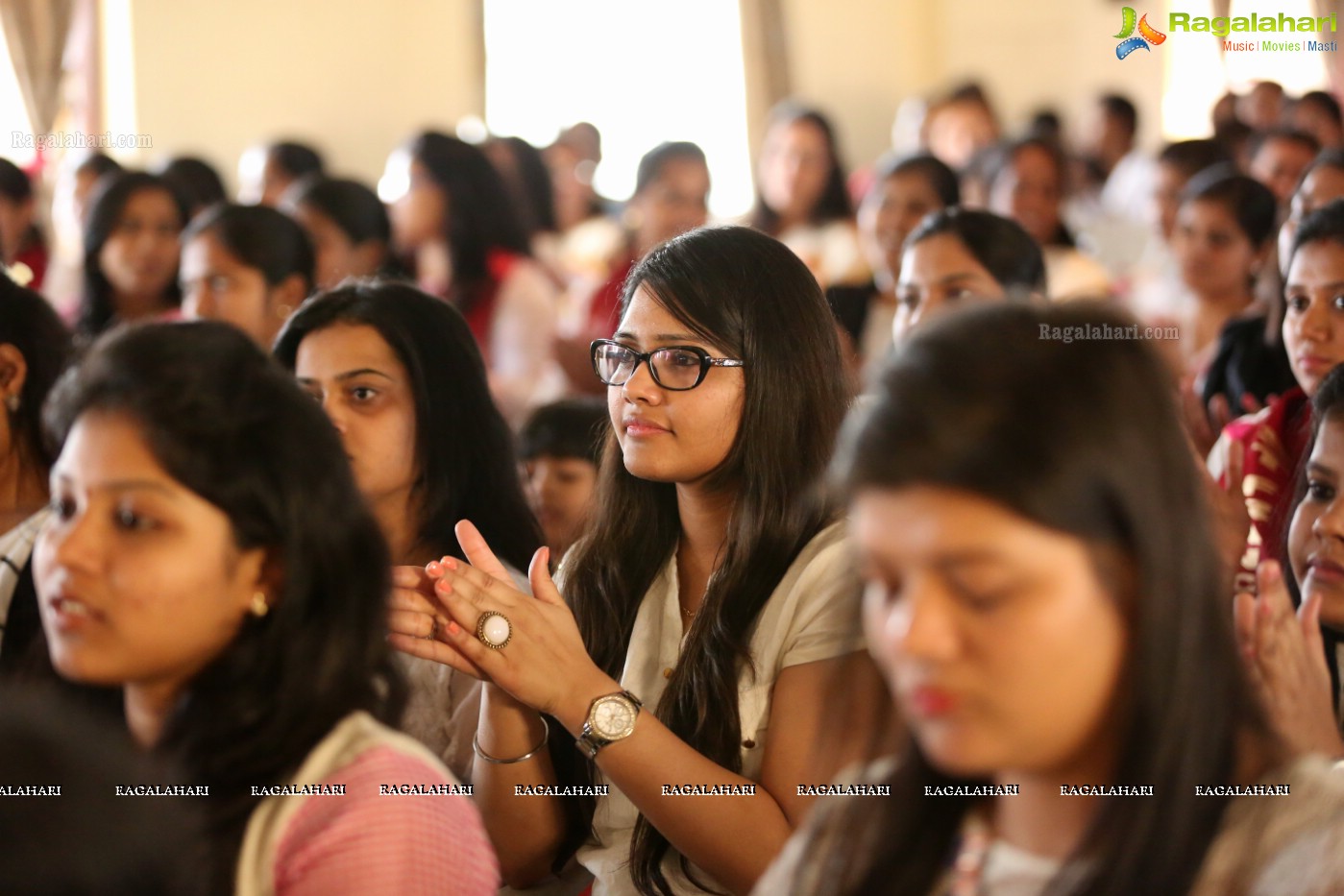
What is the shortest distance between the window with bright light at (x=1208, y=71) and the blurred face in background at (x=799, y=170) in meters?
3.35

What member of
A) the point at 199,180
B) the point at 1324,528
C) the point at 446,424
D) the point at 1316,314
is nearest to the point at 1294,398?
the point at 1316,314

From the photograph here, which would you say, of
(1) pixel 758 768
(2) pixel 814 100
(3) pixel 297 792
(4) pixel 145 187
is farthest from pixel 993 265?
(2) pixel 814 100

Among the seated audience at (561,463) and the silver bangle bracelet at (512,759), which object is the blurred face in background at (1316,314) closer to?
the seated audience at (561,463)

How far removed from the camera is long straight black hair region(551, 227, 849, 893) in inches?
63.9

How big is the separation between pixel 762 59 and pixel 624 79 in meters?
0.88

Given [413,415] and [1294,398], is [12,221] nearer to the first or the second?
[413,415]

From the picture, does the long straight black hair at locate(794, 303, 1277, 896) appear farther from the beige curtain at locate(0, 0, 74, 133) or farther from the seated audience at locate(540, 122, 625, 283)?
the beige curtain at locate(0, 0, 74, 133)

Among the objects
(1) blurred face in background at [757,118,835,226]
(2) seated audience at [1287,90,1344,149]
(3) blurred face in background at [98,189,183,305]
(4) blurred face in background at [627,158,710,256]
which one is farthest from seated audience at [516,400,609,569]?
(2) seated audience at [1287,90,1344,149]

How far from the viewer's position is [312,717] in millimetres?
1205

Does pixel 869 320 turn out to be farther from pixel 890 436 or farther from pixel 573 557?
pixel 890 436

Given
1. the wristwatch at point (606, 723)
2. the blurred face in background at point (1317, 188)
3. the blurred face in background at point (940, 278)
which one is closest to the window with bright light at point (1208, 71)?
the blurred face in background at point (1317, 188)

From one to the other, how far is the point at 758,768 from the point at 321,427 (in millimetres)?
646

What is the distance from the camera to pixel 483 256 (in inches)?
160

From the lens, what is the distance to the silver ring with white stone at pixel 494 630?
1532 mm
